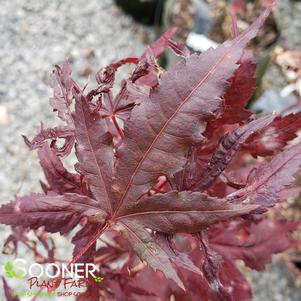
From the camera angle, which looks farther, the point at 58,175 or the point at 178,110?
the point at 58,175

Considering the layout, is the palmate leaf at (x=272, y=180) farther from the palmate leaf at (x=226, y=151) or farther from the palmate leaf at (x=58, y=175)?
the palmate leaf at (x=58, y=175)

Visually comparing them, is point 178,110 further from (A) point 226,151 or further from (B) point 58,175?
(B) point 58,175

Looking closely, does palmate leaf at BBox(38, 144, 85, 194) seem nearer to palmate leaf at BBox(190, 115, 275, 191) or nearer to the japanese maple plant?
the japanese maple plant

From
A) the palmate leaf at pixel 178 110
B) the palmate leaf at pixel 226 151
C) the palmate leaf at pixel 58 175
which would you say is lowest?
the palmate leaf at pixel 58 175

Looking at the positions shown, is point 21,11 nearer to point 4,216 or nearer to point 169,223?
point 4,216

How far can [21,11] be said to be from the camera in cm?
204

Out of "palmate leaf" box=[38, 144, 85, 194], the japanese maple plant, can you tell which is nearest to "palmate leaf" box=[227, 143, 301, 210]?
the japanese maple plant

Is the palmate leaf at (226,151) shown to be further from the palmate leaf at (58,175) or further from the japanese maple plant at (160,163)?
the palmate leaf at (58,175)

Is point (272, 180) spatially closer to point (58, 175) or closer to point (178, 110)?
point (178, 110)

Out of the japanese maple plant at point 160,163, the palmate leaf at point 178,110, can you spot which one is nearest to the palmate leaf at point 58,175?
the japanese maple plant at point 160,163

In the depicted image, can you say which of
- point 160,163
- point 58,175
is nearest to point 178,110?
point 160,163

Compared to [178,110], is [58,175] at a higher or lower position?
lower

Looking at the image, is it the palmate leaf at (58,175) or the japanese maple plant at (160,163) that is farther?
the palmate leaf at (58,175)

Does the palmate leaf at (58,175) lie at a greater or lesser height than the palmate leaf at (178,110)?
lesser
